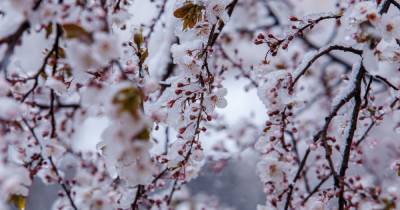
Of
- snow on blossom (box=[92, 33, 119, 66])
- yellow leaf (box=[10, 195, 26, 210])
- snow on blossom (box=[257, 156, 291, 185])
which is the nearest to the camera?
snow on blossom (box=[92, 33, 119, 66])

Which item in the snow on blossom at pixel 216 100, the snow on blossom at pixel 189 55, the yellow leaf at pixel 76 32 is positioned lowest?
the yellow leaf at pixel 76 32

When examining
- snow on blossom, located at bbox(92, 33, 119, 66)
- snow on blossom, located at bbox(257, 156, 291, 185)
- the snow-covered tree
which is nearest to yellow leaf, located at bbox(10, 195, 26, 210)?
the snow-covered tree

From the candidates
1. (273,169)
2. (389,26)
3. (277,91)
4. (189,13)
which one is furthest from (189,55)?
(273,169)

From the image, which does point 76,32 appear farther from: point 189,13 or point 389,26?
point 389,26

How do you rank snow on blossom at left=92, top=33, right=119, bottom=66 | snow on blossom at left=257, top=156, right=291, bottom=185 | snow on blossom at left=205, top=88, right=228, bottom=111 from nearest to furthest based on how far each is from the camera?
snow on blossom at left=92, top=33, right=119, bottom=66 < snow on blossom at left=205, top=88, right=228, bottom=111 < snow on blossom at left=257, top=156, right=291, bottom=185

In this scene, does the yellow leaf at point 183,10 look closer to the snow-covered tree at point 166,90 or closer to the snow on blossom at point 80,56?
the snow-covered tree at point 166,90

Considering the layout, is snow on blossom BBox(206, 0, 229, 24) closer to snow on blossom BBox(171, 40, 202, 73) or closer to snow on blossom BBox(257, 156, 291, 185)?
snow on blossom BBox(171, 40, 202, 73)

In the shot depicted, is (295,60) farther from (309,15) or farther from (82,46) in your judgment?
(82,46)

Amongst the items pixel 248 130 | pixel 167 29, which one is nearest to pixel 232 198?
pixel 248 130

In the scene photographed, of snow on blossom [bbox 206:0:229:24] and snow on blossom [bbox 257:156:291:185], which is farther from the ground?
snow on blossom [bbox 206:0:229:24]

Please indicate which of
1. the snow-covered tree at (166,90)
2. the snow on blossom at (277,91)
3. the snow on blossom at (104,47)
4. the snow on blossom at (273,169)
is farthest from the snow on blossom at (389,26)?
the snow on blossom at (104,47)

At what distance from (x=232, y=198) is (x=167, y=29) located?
267 cm

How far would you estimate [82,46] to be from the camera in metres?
0.85

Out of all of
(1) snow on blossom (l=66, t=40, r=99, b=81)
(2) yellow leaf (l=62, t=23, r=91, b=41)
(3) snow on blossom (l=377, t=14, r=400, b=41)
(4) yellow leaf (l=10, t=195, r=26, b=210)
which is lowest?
(1) snow on blossom (l=66, t=40, r=99, b=81)
